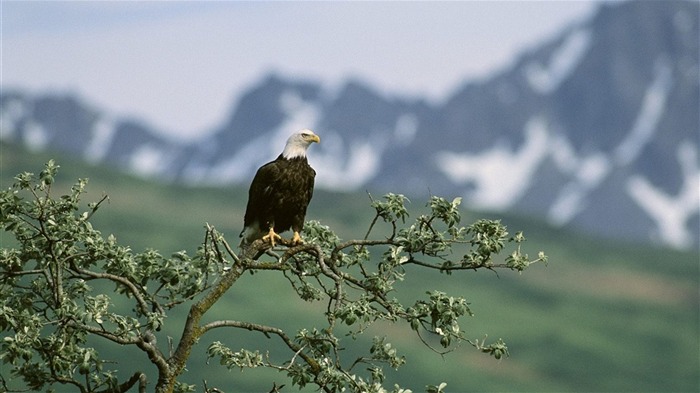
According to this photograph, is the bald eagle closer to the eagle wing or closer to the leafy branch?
the eagle wing

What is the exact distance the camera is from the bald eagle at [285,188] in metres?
22.9

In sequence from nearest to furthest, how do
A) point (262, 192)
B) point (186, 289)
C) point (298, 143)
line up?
point (186, 289) < point (298, 143) < point (262, 192)

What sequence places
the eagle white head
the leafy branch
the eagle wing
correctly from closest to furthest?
the leafy branch < the eagle white head < the eagle wing

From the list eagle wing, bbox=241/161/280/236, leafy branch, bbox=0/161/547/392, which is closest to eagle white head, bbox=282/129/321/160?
eagle wing, bbox=241/161/280/236

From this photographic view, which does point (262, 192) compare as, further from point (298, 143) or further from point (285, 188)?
point (298, 143)

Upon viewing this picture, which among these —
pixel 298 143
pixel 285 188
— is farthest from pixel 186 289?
pixel 298 143

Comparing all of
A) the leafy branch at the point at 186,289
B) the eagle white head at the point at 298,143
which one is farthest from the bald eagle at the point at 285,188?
the leafy branch at the point at 186,289

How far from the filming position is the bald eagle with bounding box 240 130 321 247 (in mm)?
22938

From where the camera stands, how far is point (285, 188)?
2295 centimetres

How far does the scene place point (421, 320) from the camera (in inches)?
650

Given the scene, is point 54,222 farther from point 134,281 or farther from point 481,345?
point 481,345

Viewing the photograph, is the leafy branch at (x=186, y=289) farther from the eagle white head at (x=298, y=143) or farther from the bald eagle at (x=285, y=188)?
the eagle white head at (x=298, y=143)

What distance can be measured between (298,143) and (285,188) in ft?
2.87

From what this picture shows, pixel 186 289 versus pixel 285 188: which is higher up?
pixel 285 188
